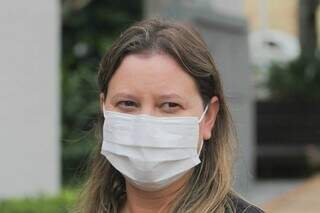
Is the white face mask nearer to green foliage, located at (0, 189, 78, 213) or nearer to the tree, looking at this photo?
green foliage, located at (0, 189, 78, 213)

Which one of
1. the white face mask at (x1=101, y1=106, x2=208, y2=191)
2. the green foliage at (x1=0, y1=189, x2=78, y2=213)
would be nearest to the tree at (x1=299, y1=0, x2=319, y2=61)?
the green foliage at (x1=0, y1=189, x2=78, y2=213)

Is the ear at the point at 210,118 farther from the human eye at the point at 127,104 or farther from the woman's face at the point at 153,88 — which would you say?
the human eye at the point at 127,104

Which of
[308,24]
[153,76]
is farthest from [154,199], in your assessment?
[308,24]

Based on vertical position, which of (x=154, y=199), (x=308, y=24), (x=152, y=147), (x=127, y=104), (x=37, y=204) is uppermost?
(x=127, y=104)

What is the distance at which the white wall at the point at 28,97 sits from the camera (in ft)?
27.1

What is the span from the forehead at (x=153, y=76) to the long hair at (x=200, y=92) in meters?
0.02

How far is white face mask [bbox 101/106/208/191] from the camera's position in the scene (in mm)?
2359

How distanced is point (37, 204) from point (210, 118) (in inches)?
153

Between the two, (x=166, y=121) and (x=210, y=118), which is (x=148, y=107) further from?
(x=210, y=118)

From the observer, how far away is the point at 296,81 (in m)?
17.0

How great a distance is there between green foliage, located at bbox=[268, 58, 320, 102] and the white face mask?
1458 cm

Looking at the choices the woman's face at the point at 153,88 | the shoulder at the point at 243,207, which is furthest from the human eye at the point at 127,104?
the shoulder at the point at 243,207

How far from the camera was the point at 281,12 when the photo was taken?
35.6 m

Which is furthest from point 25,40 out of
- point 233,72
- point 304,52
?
point 304,52
